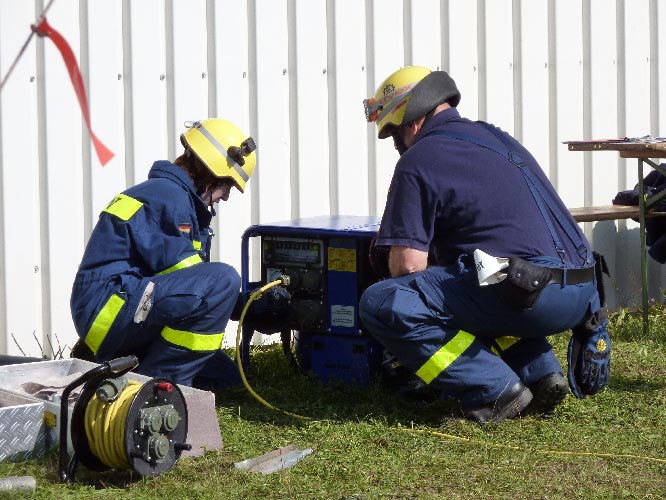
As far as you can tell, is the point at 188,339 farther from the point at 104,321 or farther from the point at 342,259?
the point at 342,259

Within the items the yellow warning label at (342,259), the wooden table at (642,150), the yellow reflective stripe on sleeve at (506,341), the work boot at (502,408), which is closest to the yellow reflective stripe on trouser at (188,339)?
the yellow warning label at (342,259)

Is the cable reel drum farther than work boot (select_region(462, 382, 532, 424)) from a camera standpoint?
No

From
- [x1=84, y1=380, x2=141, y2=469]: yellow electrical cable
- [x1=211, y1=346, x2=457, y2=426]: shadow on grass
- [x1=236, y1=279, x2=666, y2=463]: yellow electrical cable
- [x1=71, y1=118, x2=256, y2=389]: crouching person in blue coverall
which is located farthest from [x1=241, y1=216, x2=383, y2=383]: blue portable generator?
[x1=84, y1=380, x2=141, y2=469]: yellow electrical cable

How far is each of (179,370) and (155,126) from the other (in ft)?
6.49

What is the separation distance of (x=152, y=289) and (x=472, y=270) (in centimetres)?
143

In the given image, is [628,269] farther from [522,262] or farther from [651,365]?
[522,262]

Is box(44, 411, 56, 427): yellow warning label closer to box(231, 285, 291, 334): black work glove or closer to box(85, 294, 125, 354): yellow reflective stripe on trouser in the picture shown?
box(85, 294, 125, 354): yellow reflective stripe on trouser

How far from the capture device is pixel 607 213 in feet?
24.4

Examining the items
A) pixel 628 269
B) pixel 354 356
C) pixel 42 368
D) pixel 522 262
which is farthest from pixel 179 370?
pixel 628 269

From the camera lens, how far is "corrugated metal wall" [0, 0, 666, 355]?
6.20 m

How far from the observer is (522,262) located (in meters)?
4.59

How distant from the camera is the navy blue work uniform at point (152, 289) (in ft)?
16.2

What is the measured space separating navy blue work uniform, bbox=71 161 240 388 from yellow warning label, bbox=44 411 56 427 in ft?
2.51

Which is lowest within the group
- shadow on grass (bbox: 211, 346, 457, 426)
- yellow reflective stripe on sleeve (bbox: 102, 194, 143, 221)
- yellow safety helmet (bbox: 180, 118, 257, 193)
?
shadow on grass (bbox: 211, 346, 457, 426)
